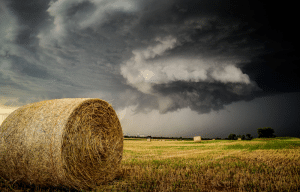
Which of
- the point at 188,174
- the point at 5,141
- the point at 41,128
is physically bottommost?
the point at 188,174

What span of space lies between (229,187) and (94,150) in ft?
13.2

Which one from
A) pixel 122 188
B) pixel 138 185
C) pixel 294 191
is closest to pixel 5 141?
pixel 122 188

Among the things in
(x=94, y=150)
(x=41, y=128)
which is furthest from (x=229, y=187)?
(x=41, y=128)

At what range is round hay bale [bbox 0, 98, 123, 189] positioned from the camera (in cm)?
475

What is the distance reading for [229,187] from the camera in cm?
487

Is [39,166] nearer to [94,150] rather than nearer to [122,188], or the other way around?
[94,150]

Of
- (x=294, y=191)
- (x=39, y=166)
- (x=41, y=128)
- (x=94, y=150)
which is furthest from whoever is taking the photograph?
(x=94, y=150)

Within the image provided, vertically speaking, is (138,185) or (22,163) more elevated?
(22,163)

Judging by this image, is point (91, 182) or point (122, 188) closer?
point (122, 188)

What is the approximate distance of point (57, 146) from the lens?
4.76m

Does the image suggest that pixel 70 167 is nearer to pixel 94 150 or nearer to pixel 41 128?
pixel 94 150

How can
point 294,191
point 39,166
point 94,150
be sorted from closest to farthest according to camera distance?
point 294,191, point 39,166, point 94,150

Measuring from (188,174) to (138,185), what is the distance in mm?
2106

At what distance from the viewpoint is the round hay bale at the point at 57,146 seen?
475 cm
